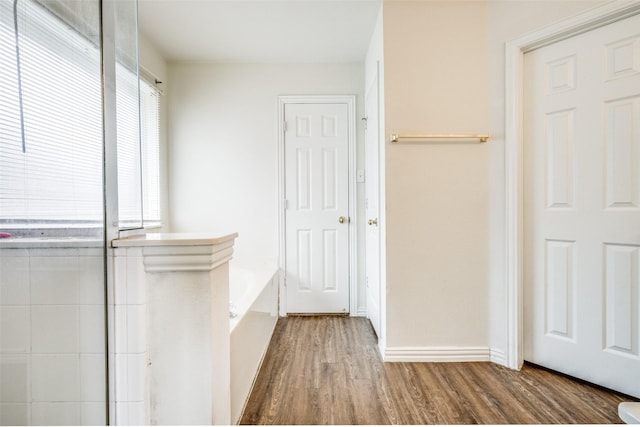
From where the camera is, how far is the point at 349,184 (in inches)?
114

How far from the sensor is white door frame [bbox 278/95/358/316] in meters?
2.89

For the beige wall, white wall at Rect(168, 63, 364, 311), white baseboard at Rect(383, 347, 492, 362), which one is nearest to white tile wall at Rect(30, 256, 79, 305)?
the beige wall

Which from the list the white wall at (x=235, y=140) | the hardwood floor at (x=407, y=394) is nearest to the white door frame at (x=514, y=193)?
the hardwood floor at (x=407, y=394)

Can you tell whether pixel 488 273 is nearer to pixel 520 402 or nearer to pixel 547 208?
pixel 547 208

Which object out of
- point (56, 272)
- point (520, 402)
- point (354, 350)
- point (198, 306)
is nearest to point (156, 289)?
point (198, 306)

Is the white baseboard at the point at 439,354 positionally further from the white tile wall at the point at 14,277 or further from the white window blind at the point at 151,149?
the white window blind at the point at 151,149

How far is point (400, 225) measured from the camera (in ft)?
6.50

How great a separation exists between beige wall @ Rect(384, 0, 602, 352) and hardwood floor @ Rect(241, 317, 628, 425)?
0.74ft

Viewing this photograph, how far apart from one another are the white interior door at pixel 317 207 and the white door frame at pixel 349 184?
0.12 feet

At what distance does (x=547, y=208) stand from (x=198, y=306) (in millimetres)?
1955

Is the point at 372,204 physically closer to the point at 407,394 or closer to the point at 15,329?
the point at 407,394

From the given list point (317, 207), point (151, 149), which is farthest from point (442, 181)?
point (151, 149)

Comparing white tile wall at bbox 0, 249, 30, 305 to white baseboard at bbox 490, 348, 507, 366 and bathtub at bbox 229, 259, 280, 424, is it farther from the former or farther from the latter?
white baseboard at bbox 490, 348, 507, 366

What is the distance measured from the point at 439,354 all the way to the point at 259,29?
8.63 feet
